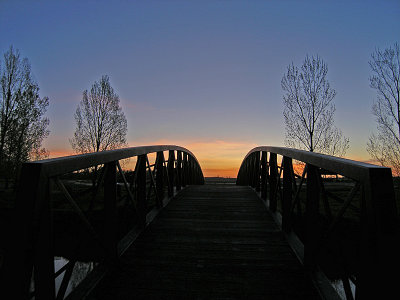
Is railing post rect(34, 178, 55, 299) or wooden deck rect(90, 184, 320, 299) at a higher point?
railing post rect(34, 178, 55, 299)

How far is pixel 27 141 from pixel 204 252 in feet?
57.4

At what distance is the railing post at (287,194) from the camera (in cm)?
382

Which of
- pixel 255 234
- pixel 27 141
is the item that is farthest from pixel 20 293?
pixel 27 141

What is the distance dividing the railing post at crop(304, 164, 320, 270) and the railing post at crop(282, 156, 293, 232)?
95 centimetres

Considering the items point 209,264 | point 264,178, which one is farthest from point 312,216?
point 264,178

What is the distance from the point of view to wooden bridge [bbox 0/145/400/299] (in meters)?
1.67

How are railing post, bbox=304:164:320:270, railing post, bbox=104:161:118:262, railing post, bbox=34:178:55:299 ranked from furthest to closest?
railing post, bbox=104:161:118:262 → railing post, bbox=304:164:320:270 → railing post, bbox=34:178:55:299

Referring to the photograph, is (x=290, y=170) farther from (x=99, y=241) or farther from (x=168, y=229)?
(x=99, y=241)

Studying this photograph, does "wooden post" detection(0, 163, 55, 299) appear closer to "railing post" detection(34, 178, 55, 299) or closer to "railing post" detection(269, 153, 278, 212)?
"railing post" detection(34, 178, 55, 299)

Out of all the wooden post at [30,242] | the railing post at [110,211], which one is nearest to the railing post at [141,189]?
the railing post at [110,211]

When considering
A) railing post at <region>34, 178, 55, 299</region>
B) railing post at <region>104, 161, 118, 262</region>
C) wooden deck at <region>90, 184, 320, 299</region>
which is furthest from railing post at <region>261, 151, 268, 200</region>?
railing post at <region>34, 178, 55, 299</region>

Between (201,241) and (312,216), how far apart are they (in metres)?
1.47

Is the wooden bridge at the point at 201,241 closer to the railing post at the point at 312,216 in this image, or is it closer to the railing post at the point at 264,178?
the railing post at the point at 312,216

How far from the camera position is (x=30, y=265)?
5.61 feet
